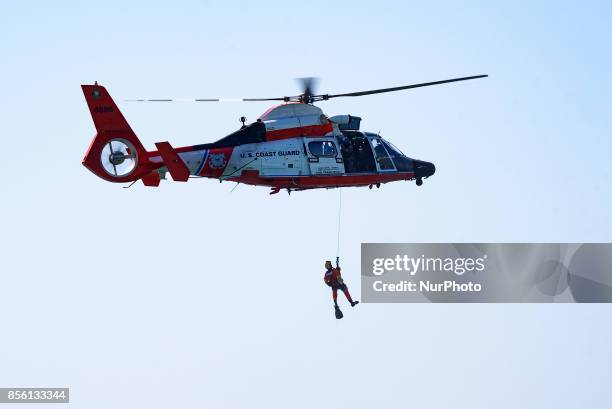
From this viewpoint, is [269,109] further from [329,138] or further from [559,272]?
[559,272]

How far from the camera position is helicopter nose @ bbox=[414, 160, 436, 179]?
2484 inches

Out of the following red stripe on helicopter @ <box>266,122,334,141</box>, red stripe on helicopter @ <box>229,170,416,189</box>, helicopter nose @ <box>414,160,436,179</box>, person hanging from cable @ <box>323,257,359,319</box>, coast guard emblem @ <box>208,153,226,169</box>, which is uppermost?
red stripe on helicopter @ <box>266,122,334,141</box>

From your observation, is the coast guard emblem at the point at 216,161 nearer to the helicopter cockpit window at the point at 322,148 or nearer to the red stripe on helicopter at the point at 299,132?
the red stripe on helicopter at the point at 299,132

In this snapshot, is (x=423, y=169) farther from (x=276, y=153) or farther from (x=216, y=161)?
(x=216, y=161)

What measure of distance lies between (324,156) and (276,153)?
204 cm

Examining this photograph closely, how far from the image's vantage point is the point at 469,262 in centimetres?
6606

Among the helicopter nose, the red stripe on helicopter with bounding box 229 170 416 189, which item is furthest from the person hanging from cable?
the helicopter nose

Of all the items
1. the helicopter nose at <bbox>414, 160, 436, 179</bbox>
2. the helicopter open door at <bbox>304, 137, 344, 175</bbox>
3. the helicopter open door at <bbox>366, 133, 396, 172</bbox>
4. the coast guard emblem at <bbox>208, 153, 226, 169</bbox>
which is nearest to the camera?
the coast guard emblem at <bbox>208, 153, 226, 169</bbox>

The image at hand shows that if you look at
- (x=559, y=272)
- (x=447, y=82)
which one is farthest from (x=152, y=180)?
(x=559, y=272)

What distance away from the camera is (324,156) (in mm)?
59750

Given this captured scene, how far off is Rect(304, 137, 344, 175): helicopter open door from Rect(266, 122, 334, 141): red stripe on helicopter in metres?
0.24

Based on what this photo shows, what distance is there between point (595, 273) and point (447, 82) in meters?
14.6

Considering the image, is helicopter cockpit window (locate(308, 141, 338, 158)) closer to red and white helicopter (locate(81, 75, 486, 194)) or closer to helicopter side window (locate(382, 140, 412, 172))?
red and white helicopter (locate(81, 75, 486, 194))

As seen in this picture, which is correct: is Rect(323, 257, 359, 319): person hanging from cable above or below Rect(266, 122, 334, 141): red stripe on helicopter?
below
